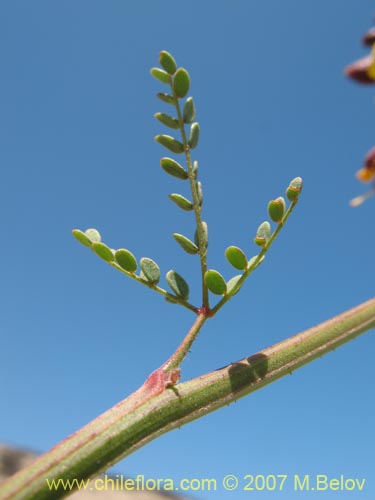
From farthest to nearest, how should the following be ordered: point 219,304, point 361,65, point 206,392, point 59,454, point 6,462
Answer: point 6,462 → point 219,304 → point 206,392 → point 59,454 → point 361,65

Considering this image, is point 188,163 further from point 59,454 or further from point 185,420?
point 59,454

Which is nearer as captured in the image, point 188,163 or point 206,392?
point 206,392

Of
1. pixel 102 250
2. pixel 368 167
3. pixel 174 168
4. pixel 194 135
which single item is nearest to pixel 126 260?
pixel 102 250

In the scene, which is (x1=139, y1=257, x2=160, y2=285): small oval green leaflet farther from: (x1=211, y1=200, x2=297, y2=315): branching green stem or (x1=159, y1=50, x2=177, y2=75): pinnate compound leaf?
(x1=159, y1=50, x2=177, y2=75): pinnate compound leaf

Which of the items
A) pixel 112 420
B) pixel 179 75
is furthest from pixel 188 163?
pixel 112 420

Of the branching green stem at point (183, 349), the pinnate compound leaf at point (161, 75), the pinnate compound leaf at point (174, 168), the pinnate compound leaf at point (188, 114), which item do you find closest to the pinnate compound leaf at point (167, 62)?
the pinnate compound leaf at point (161, 75)

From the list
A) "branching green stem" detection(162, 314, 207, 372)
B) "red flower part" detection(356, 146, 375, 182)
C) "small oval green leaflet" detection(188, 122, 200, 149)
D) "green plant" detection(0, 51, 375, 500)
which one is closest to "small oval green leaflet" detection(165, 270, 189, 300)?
"green plant" detection(0, 51, 375, 500)

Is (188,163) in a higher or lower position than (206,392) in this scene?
higher

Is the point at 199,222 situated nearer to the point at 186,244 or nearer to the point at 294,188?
the point at 186,244
